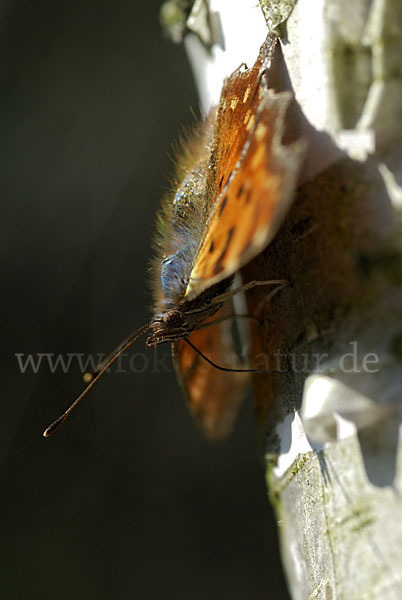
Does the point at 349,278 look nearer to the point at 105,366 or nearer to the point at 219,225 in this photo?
the point at 219,225

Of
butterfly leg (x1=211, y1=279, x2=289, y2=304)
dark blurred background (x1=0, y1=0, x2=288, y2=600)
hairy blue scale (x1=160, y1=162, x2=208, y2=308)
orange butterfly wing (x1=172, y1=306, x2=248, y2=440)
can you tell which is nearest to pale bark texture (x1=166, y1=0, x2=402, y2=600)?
butterfly leg (x1=211, y1=279, x2=289, y2=304)

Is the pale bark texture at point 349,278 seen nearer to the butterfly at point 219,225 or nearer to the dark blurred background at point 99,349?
the butterfly at point 219,225

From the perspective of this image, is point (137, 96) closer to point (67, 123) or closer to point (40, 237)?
point (67, 123)

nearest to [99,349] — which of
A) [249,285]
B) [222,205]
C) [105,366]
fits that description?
[105,366]

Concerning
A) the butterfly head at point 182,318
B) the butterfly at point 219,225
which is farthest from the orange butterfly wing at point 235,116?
the butterfly head at point 182,318

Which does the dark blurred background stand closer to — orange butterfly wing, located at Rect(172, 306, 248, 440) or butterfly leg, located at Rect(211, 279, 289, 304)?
orange butterfly wing, located at Rect(172, 306, 248, 440)
